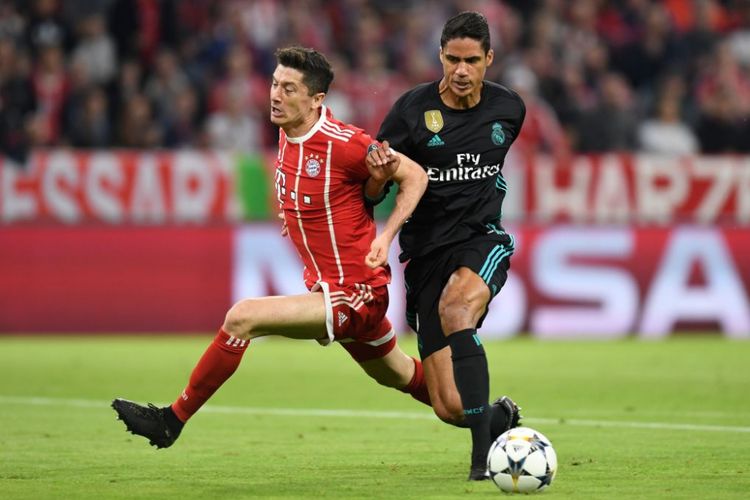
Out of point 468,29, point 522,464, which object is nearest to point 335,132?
point 468,29

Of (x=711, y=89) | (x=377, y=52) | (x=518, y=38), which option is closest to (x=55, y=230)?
(x=377, y=52)

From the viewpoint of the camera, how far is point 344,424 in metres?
9.75

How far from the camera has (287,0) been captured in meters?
19.6

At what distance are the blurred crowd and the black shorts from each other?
375 inches

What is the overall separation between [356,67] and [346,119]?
1.35m

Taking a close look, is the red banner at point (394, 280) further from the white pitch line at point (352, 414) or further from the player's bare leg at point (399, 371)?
the player's bare leg at point (399, 371)

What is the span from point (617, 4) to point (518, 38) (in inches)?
77.8

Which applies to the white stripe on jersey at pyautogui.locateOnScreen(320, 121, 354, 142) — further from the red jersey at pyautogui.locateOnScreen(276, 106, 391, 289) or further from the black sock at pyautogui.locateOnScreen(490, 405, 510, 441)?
the black sock at pyautogui.locateOnScreen(490, 405, 510, 441)

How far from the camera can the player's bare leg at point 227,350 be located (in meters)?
7.25

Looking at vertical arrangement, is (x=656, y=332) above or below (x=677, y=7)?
below

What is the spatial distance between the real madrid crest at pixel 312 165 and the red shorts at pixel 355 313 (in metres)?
0.56

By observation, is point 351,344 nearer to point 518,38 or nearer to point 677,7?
point 518,38

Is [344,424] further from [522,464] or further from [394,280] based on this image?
[394,280]

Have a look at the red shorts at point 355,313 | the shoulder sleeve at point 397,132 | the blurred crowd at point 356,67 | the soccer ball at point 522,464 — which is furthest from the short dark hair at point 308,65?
the blurred crowd at point 356,67
